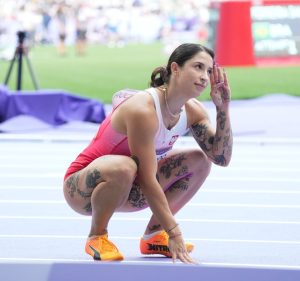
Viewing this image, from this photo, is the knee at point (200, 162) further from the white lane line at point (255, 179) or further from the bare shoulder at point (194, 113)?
the white lane line at point (255, 179)

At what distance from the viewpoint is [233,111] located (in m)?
13.1

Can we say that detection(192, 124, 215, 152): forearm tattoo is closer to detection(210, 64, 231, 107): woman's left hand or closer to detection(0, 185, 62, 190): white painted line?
detection(210, 64, 231, 107): woman's left hand

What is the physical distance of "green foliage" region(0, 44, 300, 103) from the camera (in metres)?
16.7

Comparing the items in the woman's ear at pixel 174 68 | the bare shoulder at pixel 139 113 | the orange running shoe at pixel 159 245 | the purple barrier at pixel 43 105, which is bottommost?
the purple barrier at pixel 43 105

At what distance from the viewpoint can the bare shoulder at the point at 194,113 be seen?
205 inches

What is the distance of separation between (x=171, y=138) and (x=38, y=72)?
1640 centimetres

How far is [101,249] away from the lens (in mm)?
5008

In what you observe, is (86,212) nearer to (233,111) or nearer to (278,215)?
(278,215)

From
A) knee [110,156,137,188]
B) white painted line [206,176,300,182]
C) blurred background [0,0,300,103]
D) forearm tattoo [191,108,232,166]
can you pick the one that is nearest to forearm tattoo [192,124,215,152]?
forearm tattoo [191,108,232,166]

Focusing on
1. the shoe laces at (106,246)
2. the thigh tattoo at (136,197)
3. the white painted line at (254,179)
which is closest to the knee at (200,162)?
the thigh tattoo at (136,197)

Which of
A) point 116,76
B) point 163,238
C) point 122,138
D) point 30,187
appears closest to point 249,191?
point 30,187

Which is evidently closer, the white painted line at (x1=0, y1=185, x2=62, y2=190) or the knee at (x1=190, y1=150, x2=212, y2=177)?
the knee at (x1=190, y1=150, x2=212, y2=177)

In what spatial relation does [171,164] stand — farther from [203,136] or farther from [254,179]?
[254,179]

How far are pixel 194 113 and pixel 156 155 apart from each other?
30 centimetres
